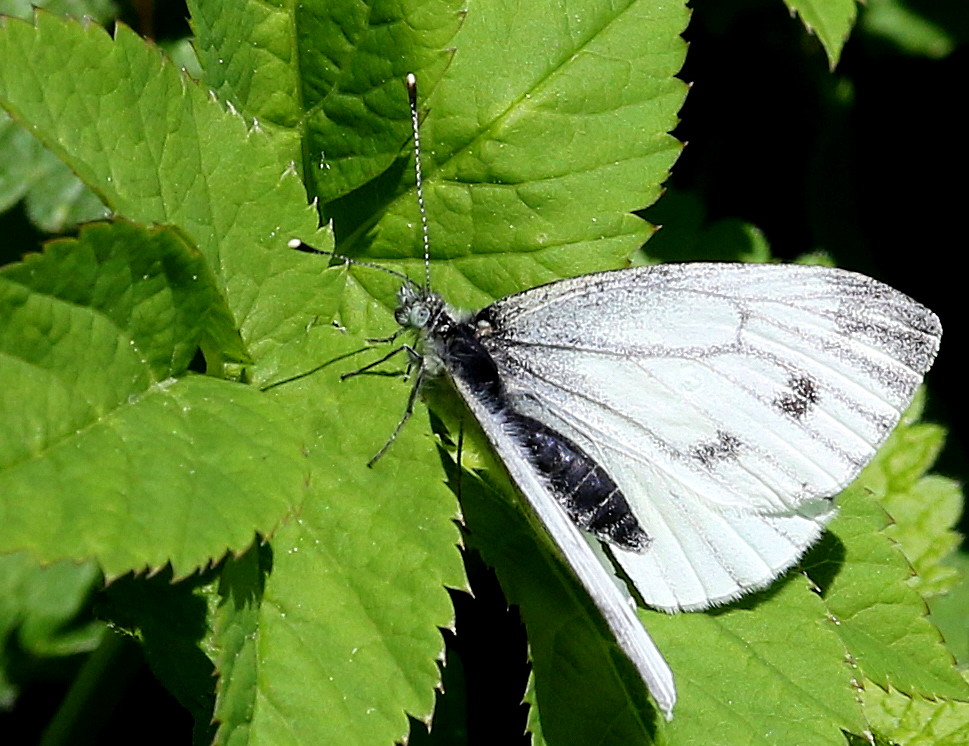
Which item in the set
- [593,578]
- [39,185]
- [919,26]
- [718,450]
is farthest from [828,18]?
[39,185]

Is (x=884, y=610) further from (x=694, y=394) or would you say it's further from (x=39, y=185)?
(x=39, y=185)

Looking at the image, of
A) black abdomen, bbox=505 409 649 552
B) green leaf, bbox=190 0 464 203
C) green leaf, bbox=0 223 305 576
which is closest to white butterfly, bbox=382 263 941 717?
black abdomen, bbox=505 409 649 552

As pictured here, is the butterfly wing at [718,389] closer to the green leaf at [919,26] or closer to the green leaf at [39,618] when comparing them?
the green leaf at [39,618]

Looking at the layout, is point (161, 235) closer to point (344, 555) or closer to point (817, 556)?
point (344, 555)

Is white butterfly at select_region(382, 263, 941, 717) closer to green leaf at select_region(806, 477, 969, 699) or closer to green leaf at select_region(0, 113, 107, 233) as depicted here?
green leaf at select_region(806, 477, 969, 699)

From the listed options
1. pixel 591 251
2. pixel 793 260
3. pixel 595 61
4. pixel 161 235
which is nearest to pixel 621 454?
pixel 591 251

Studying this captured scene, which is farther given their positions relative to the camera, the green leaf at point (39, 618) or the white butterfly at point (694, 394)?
the green leaf at point (39, 618)

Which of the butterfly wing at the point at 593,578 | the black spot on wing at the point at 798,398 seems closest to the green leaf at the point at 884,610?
the black spot on wing at the point at 798,398
